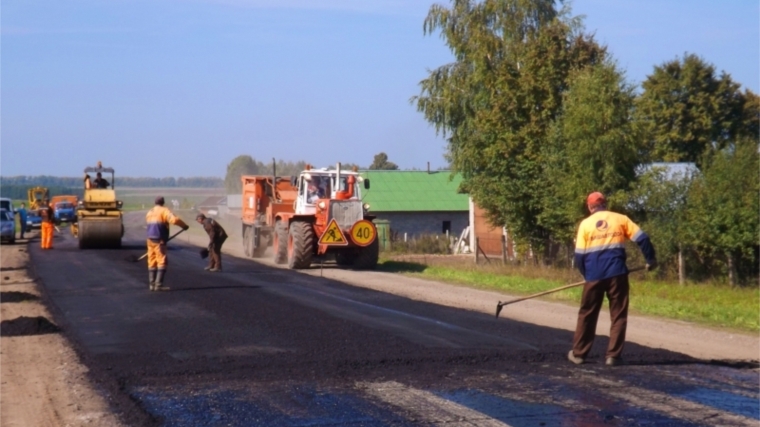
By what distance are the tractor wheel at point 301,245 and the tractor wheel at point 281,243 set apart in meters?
1.26

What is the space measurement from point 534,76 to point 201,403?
22.0 m

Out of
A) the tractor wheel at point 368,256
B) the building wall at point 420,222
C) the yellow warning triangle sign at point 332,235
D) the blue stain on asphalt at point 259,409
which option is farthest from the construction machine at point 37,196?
the blue stain on asphalt at point 259,409

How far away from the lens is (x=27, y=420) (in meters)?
7.39

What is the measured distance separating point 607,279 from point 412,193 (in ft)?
148

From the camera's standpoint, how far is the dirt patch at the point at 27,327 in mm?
12180

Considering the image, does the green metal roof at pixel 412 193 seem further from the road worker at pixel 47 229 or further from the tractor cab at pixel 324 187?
the tractor cab at pixel 324 187

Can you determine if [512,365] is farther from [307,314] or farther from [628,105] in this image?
[628,105]

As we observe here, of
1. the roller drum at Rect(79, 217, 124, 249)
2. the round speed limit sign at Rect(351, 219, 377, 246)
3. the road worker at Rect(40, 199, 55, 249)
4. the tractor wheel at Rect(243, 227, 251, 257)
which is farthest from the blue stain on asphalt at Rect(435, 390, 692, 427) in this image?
the road worker at Rect(40, 199, 55, 249)

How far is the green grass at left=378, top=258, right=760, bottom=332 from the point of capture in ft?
48.2

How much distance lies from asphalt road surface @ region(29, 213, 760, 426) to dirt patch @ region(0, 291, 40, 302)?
7.59ft

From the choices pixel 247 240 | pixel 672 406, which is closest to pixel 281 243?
pixel 247 240

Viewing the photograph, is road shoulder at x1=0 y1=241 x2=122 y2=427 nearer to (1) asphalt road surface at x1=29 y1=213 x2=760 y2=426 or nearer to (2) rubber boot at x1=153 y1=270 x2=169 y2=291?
(1) asphalt road surface at x1=29 y1=213 x2=760 y2=426

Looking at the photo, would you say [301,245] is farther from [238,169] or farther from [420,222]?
[238,169]

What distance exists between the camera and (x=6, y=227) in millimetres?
40188
